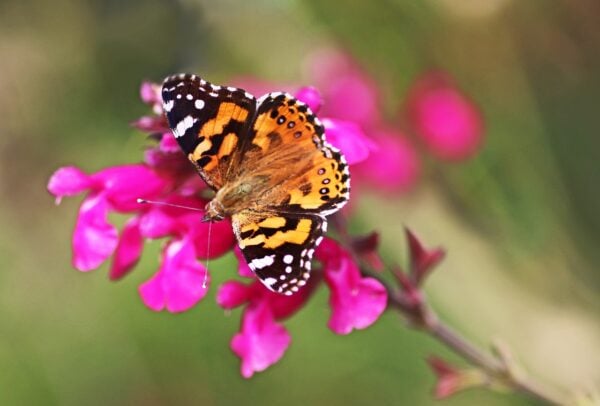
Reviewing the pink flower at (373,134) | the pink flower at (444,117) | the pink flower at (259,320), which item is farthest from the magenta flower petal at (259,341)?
the pink flower at (444,117)

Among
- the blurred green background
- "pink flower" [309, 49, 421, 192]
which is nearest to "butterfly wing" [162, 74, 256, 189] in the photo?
"pink flower" [309, 49, 421, 192]

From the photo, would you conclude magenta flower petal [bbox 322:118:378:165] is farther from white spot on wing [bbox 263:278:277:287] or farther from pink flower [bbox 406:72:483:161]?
pink flower [bbox 406:72:483:161]

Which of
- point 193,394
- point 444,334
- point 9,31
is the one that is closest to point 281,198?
point 444,334

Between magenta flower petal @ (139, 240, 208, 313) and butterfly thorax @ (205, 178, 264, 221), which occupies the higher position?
butterfly thorax @ (205, 178, 264, 221)

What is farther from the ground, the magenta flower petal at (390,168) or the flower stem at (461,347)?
the flower stem at (461,347)

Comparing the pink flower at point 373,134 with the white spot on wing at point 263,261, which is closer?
the white spot on wing at point 263,261

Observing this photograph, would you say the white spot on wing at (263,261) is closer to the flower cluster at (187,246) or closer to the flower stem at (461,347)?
the flower cluster at (187,246)

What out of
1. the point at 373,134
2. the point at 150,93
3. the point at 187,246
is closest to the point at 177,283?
the point at 187,246

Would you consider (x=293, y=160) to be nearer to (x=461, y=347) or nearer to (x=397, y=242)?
(x=461, y=347)
